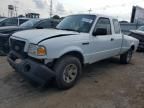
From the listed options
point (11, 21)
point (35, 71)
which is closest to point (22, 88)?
point (35, 71)

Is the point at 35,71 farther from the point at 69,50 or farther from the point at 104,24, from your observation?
the point at 104,24

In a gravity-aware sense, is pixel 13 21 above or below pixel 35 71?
above

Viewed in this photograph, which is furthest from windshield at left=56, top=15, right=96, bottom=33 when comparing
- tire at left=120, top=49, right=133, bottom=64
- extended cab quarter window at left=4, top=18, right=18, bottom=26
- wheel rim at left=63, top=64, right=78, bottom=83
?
extended cab quarter window at left=4, top=18, right=18, bottom=26

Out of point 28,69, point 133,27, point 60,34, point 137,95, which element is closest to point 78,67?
point 60,34

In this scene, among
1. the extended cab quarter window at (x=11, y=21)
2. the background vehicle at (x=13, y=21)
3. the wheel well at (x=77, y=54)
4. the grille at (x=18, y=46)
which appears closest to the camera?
the grille at (x=18, y=46)

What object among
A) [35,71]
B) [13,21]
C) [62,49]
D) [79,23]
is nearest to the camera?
[35,71]

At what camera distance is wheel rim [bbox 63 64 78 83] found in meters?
4.03

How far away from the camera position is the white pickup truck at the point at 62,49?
3617 millimetres

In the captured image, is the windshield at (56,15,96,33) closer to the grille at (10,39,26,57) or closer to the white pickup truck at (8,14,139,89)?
the white pickup truck at (8,14,139,89)

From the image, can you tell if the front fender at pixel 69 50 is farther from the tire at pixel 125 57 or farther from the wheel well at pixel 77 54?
the tire at pixel 125 57

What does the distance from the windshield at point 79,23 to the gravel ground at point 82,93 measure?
1.47 metres

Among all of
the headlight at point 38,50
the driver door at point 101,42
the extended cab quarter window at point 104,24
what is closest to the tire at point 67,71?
the headlight at point 38,50

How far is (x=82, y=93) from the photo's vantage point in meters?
4.03

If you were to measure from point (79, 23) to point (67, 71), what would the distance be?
1558 mm
